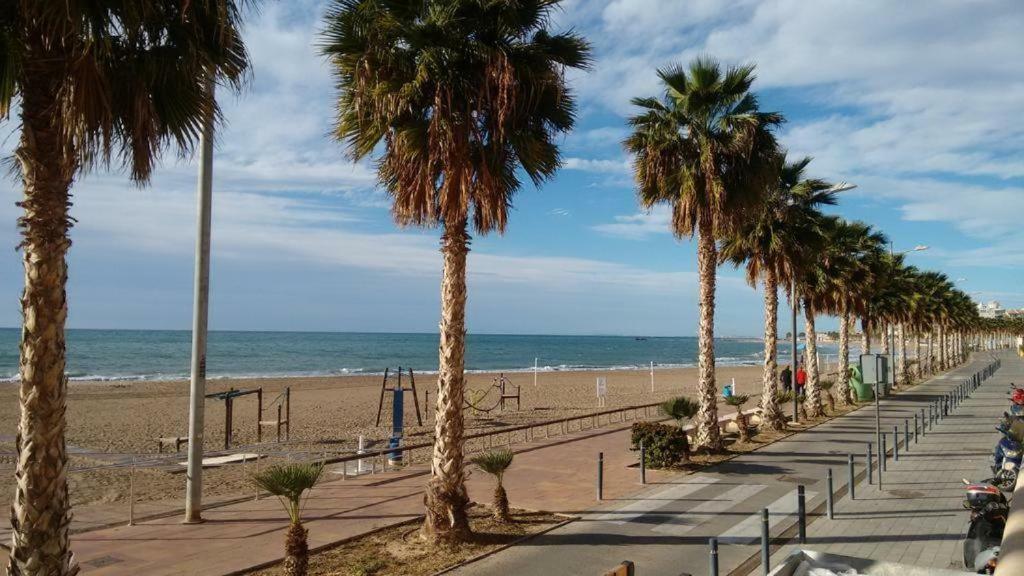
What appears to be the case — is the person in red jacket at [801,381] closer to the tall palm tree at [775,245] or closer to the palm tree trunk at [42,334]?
the tall palm tree at [775,245]

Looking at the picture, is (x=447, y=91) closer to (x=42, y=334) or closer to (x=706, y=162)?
(x=42, y=334)

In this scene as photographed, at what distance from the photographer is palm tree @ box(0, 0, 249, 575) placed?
545 cm

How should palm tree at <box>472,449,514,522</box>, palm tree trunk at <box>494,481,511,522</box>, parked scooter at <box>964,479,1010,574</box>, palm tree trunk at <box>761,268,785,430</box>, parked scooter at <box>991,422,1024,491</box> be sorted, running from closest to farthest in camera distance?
parked scooter at <box>964,479,1010,574</box>, palm tree at <box>472,449,514,522</box>, palm tree trunk at <box>494,481,511,522</box>, parked scooter at <box>991,422,1024,491</box>, palm tree trunk at <box>761,268,785,430</box>

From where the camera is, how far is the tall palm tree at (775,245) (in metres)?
21.3

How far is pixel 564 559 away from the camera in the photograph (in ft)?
29.1

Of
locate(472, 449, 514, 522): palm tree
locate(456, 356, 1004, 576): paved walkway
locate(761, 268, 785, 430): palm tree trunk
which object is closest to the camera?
locate(456, 356, 1004, 576): paved walkway

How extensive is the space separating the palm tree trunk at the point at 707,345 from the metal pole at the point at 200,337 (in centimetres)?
1089

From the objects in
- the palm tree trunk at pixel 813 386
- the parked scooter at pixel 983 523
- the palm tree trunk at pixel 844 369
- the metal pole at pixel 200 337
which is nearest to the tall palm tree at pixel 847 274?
the palm tree trunk at pixel 844 369

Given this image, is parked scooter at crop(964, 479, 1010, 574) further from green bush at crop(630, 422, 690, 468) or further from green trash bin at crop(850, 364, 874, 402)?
green trash bin at crop(850, 364, 874, 402)

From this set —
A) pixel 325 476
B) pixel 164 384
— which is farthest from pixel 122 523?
pixel 164 384

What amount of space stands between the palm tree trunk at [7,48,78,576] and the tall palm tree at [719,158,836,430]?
19.0 meters

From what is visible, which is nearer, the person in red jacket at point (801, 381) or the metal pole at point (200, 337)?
the metal pole at point (200, 337)

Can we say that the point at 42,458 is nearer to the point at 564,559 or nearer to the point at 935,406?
the point at 564,559

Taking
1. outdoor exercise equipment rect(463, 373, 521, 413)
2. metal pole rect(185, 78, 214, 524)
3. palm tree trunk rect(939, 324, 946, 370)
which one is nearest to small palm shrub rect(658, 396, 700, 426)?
outdoor exercise equipment rect(463, 373, 521, 413)
